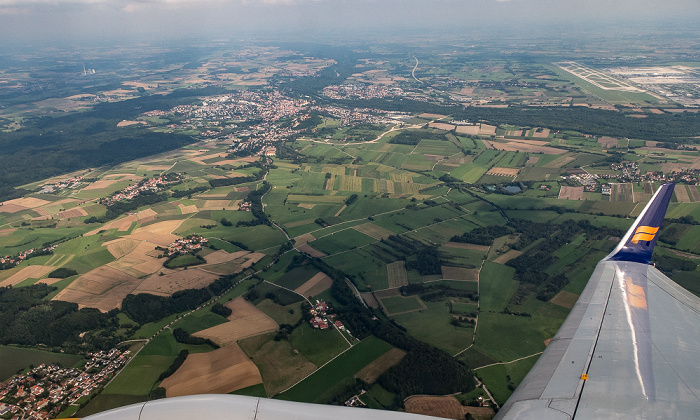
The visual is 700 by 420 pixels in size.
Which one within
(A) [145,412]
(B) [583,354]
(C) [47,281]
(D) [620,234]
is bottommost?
(C) [47,281]

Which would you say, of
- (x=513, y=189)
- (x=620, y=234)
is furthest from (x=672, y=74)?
(x=620, y=234)

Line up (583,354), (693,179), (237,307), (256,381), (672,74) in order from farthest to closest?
(672,74) → (693,179) → (237,307) → (256,381) → (583,354)

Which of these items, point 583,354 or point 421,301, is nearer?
point 583,354

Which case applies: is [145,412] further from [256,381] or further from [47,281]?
[47,281]

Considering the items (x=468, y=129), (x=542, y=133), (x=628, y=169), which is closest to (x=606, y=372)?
(x=628, y=169)

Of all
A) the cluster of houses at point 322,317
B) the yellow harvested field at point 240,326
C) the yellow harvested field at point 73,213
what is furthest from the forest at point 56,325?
the yellow harvested field at point 73,213

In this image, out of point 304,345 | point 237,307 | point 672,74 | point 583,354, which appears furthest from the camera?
point 672,74
